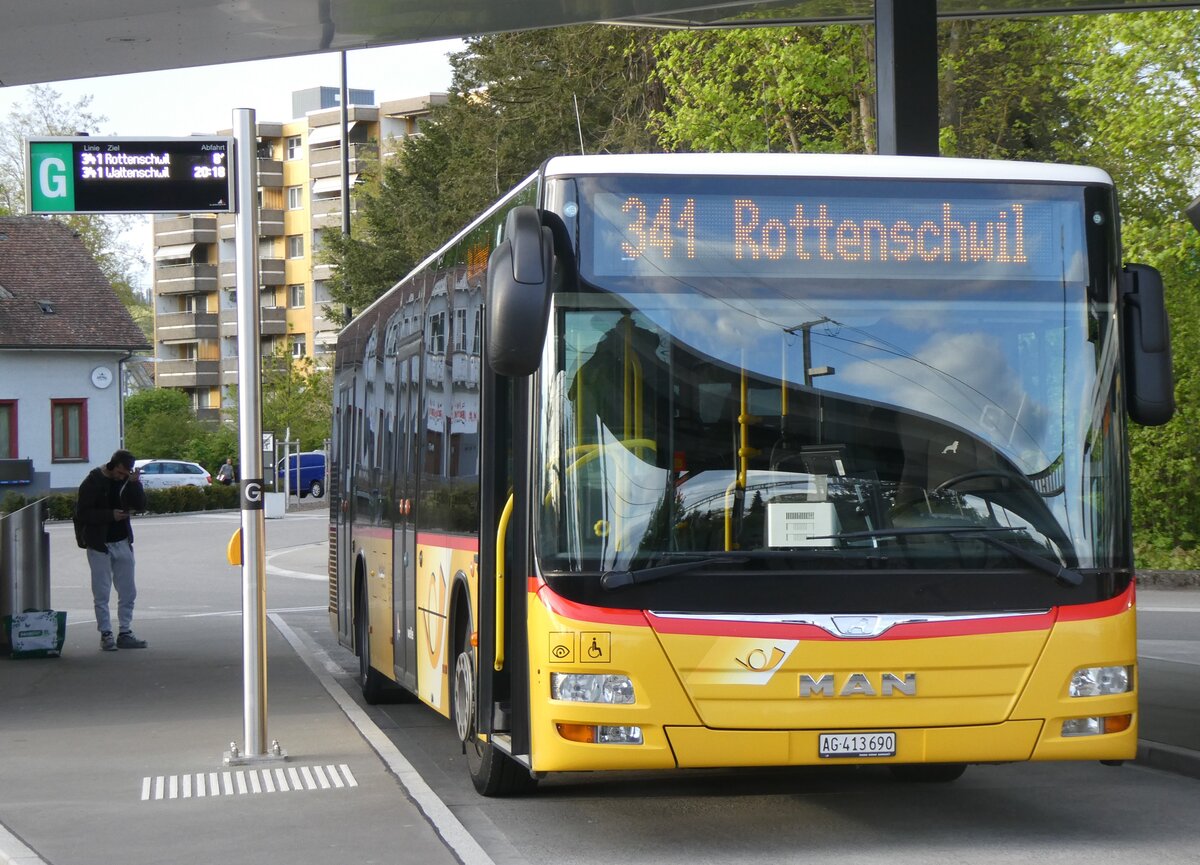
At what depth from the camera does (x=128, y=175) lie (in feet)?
33.9

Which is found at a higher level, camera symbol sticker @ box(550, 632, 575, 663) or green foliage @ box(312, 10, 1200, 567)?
green foliage @ box(312, 10, 1200, 567)

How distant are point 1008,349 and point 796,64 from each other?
24136mm

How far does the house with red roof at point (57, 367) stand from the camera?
63.4m

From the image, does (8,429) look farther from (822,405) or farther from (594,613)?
(822,405)

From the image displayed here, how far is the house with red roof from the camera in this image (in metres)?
63.4


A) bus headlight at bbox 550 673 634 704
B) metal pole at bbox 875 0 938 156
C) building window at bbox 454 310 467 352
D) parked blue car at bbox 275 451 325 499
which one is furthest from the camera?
parked blue car at bbox 275 451 325 499

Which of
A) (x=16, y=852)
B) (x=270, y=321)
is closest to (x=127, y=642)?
(x=16, y=852)

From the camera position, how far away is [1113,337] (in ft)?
25.9

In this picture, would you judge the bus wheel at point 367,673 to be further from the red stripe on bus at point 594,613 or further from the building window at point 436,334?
the red stripe on bus at point 594,613

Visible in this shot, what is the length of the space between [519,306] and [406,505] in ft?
16.1

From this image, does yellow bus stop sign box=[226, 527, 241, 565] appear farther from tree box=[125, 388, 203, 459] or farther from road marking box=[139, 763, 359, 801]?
tree box=[125, 388, 203, 459]

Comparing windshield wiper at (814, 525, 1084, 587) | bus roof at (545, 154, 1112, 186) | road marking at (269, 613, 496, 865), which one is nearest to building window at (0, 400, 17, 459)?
road marking at (269, 613, 496, 865)

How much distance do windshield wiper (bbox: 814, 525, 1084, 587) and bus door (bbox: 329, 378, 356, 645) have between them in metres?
8.21

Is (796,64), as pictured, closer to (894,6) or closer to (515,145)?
(515,145)
